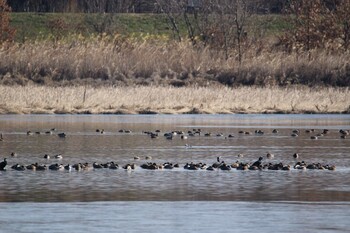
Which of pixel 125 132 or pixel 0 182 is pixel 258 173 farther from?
pixel 125 132

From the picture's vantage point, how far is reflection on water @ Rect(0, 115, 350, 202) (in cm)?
1738

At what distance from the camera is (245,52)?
46.6 metres

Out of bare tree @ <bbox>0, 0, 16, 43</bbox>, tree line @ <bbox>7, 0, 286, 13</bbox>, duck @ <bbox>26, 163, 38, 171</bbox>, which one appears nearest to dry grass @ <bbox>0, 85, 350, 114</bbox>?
bare tree @ <bbox>0, 0, 16, 43</bbox>

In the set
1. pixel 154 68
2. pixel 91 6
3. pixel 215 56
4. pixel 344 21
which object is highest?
pixel 91 6

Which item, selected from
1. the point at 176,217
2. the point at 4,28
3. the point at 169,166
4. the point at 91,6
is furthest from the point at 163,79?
the point at 91,6

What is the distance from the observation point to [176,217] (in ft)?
49.1

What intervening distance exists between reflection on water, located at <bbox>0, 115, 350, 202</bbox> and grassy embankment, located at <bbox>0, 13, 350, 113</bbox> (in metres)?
1.28

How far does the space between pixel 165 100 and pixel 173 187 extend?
19638mm

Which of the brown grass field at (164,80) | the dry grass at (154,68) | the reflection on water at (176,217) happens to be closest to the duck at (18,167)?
the reflection on water at (176,217)

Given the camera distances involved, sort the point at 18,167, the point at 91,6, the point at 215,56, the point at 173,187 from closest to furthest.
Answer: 1. the point at 173,187
2. the point at 18,167
3. the point at 215,56
4. the point at 91,6

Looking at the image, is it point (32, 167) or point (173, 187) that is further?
point (32, 167)

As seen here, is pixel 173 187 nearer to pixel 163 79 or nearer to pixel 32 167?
pixel 32 167

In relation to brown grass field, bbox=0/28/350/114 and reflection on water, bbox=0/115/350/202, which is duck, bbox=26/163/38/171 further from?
brown grass field, bbox=0/28/350/114

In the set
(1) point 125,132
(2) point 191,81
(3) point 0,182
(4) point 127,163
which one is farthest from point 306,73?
(3) point 0,182
